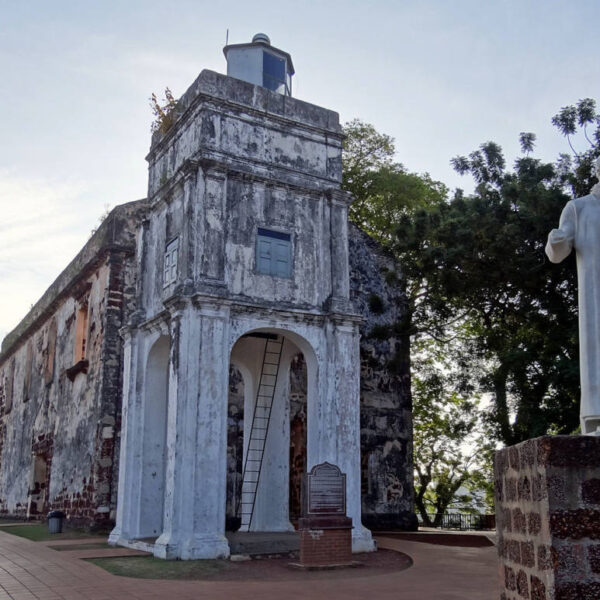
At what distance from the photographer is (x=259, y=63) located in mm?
15297

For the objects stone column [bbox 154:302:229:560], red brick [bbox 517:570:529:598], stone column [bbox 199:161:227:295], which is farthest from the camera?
stone column [bbox 199:161:227:295]

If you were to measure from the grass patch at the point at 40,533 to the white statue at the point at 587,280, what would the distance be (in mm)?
12151

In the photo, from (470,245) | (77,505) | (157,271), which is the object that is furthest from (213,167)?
(77,505)

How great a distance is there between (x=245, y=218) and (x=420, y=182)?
1208cm

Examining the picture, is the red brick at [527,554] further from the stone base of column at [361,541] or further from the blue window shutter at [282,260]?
the blue window shutter at [282,260]

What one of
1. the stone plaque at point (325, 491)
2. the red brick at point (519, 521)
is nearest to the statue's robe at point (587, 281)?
the red brick at point (519, 521)

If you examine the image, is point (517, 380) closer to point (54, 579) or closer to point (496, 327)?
point (496, 327)

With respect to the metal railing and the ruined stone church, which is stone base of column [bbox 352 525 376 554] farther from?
the metal railing

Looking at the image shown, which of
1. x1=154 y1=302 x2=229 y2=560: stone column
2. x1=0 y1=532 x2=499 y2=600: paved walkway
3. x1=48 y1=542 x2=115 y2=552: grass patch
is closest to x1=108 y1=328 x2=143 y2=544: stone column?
x1=48 y1=542 x2=115 y2=552: grass patch

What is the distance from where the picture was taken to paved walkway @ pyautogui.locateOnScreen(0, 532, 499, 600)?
7.82m

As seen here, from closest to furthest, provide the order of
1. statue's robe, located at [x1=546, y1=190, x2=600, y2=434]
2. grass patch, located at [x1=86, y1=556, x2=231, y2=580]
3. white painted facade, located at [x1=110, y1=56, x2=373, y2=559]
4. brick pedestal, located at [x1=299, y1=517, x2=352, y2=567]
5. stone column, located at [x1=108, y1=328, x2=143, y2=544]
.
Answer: statue's robe, located at [x1=546, y1=190, x2=600, y2=434] < grass patch, located at [x1=86, y1=556, x2=231, y2=580] < brick pedestal, located at [x1=299, y1=517, x2=352, y2=567] < white painted facade, located at [x1=110, y1=56, x2=373, y2=559] < stone column, located at [x1=108, y1=328, x2=143, y2=544]

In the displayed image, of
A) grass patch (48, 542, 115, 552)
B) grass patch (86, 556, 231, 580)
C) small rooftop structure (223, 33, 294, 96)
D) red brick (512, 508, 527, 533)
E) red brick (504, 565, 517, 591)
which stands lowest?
grass patch (48, 542, 115, 552)

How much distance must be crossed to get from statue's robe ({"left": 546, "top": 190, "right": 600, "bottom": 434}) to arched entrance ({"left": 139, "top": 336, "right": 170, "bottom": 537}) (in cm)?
949

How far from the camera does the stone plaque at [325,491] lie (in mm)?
10945
